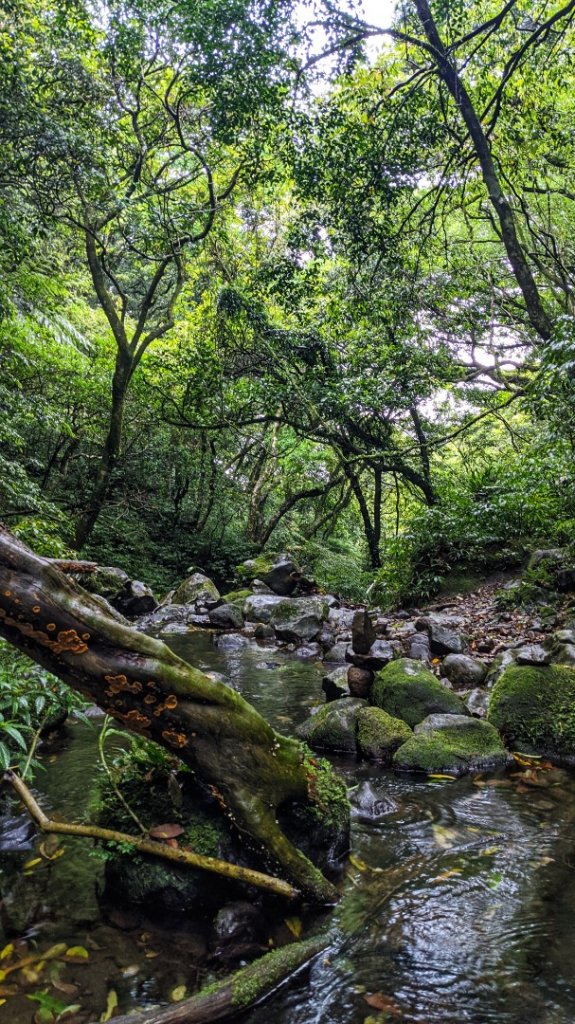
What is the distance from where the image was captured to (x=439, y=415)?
54.4 feet

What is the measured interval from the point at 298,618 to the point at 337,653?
233cm

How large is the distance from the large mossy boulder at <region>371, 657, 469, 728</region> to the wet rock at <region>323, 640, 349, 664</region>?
3.58 meters

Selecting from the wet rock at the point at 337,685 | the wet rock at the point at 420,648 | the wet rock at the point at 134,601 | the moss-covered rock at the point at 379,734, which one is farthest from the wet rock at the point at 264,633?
the moss-covered rock at the point at 379,734

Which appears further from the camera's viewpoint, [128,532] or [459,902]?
[128,532]

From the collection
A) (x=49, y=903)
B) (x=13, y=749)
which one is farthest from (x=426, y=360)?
(x=49, y=903)

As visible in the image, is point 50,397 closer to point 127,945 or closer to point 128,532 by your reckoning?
point 128,532

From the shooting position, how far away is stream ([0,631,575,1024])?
2.33 meters

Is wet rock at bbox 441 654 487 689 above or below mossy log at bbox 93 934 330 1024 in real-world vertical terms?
above

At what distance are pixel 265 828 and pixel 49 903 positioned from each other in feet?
3.92

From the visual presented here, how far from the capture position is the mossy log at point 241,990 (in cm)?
209

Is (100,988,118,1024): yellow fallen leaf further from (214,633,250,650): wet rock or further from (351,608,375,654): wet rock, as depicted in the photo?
(214,633,250,650): wet rock

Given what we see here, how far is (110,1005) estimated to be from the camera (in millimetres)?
2297

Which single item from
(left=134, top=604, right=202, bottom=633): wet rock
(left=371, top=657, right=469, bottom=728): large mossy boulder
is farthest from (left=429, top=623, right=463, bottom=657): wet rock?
(left=134, top=604, right=202, bottom=633): wet rock

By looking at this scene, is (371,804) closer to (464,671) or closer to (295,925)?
(295,925)
